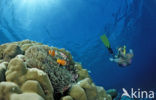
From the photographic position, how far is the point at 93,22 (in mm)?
26797

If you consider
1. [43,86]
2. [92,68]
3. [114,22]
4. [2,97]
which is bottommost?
[2,97]

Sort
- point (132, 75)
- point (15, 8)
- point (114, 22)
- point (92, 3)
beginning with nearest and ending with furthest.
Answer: point (15, 8) < point (92, 3) < point (114, 22) < point (132, 75)

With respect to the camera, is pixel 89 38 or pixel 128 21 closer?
pixel 128 21

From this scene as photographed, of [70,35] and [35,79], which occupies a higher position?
[70,35]

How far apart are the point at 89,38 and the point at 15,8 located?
13.6 metres

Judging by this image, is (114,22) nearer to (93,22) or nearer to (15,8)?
(93,22)

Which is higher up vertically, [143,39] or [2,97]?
[143,39]

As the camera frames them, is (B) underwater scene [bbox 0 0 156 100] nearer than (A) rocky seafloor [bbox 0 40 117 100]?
No

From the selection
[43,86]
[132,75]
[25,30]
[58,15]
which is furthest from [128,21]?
[132,75]

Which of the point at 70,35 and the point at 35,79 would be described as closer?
the point at 35,79

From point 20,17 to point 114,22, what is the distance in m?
13.9

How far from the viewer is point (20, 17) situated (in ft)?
72.6

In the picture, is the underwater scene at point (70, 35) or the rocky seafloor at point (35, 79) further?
the underwater scene at point (70, 35)

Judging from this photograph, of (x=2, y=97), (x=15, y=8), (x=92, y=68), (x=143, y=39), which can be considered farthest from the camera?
(x=92, y=68)
